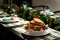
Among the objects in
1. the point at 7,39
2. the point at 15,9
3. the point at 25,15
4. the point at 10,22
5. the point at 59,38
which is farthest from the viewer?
the point at 15,9

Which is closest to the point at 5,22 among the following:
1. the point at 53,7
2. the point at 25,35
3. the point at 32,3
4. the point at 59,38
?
the point at 25,35

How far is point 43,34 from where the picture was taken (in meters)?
1.32

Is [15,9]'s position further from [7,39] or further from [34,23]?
[34,23]

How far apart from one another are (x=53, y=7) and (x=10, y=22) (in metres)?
2.62

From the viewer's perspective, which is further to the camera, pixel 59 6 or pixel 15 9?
pixel 59 6

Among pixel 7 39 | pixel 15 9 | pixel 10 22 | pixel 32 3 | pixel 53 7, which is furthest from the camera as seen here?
pixel 53 7

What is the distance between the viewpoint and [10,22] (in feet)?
5.98

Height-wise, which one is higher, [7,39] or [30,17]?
[30,17]

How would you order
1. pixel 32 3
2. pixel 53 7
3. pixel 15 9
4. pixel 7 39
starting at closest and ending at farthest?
1. pixel 7 39
2. pixel 15 9
3. pixel 32 3
4. pixel 53 7

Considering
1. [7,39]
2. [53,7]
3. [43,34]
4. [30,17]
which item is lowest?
[7,39]

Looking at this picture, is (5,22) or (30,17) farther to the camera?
(30,17)

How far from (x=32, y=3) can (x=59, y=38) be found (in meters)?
2.73

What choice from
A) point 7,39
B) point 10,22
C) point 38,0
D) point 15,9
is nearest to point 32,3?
point 38,0

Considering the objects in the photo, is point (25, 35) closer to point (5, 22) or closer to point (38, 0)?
point (5, 22)
